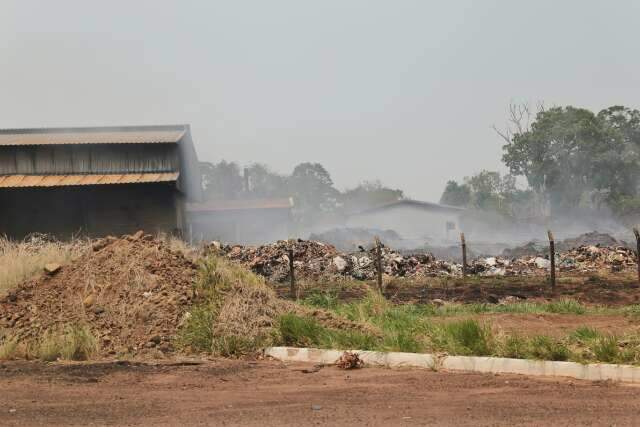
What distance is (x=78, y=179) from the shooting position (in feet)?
92.9

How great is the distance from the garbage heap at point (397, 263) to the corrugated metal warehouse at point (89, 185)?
15.4ft

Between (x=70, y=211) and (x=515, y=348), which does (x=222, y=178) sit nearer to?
(x=70, y=211)

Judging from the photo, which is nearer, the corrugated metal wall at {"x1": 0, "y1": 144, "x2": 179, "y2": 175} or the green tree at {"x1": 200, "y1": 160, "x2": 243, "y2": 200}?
the corrugated metal wall at {"x1": 0, "y1": 144, "x2": 179, "y2": 175}

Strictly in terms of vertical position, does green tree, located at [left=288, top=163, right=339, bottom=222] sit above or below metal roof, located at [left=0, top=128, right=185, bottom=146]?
above

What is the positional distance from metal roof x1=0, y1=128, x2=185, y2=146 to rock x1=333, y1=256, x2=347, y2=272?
395 inches

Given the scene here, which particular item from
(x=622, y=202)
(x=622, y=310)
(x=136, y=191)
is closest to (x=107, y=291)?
(x=622, y=310)

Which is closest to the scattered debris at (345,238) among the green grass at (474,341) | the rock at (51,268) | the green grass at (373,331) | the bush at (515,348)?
the green grass at (373,331)

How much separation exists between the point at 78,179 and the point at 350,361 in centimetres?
2249

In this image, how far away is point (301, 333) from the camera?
995 centimetres

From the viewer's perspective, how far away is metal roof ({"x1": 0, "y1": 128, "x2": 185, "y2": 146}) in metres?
29.8

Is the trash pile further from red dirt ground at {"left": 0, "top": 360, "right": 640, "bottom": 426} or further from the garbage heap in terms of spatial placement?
red dirt ground at {"left": 0, "top": 360, "right": 640, "bottom": 426}

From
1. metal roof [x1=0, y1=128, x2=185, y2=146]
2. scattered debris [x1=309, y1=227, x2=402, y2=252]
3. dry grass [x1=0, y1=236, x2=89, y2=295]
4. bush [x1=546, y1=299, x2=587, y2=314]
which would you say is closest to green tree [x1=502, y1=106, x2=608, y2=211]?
scattered debris [x1=309, y1=227, x2=402, y2=252]

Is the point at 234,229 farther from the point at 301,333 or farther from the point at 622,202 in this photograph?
the point at 301,333

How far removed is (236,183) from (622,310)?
79.3 meters
